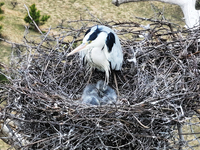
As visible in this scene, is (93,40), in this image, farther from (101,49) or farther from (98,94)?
(98,94)

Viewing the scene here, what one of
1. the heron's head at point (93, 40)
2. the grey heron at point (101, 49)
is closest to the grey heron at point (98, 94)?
the grey heron at point (101, 49)

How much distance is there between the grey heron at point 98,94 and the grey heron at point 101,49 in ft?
0.23

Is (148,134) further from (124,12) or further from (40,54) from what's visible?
(124,12)

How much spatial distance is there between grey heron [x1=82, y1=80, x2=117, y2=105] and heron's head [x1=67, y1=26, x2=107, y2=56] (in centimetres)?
33

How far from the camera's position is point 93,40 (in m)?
1.75

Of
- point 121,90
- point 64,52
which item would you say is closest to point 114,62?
point 121,90

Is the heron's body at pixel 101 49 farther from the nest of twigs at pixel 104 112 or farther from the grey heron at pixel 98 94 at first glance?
the nest of twigs at pixel 104 112

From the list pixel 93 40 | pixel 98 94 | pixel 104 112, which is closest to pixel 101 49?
pixel 93 40

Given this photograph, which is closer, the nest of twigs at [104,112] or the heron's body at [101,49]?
the nest of twigs at [104,112]

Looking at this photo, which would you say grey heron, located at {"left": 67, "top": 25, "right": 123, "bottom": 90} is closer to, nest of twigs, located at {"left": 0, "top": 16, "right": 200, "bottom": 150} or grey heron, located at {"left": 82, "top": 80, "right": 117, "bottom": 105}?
grey heron, located at {"left": 82, "top": 80, "right": 117, "bottom": 105}

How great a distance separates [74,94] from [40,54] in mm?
376

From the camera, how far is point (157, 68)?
200 centimetres

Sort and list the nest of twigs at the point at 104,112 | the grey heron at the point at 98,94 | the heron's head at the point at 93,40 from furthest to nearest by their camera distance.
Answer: the grey heron at the point at 98,94, the heron's head at the point at 93,40, the nest of twigs at the point at 104,112

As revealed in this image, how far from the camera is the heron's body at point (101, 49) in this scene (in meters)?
1.75
